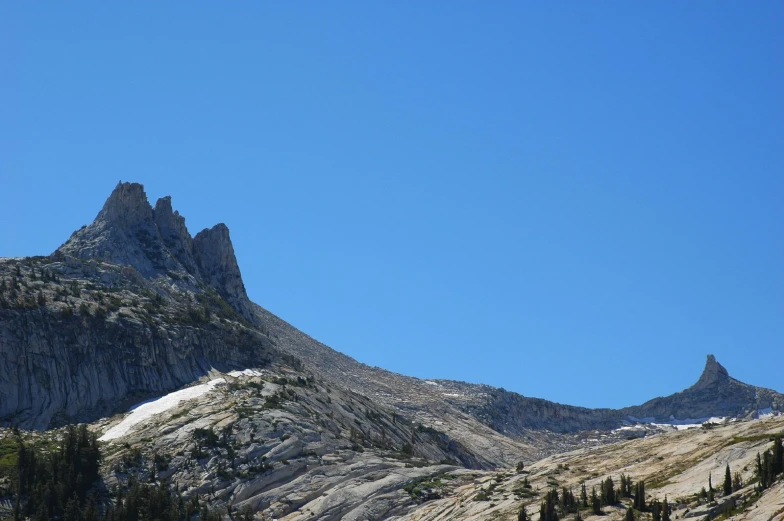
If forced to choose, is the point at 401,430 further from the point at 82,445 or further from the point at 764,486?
the point at 764,486

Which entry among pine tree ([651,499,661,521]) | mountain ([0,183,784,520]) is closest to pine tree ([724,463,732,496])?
mountain ([0,183,784,520])

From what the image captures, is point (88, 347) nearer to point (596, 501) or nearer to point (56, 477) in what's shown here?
point (56, 477)

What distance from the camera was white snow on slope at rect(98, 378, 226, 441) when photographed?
16225 centimetres

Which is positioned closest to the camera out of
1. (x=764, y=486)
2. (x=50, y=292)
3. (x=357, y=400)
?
(x=764, y=486)

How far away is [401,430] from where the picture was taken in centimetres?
19600

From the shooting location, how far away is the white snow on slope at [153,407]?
6388 inches

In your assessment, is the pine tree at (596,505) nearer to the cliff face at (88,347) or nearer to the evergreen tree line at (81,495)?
the evergreen tree line at (81,495)

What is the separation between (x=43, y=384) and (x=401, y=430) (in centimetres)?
5947

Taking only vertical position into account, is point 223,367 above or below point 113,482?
above

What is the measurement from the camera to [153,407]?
17100 centimetres

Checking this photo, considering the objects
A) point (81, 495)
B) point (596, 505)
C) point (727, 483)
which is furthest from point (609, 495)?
point (81, 495)

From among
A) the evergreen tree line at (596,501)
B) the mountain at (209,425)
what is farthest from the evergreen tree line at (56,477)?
the evergreen tree line at (596,501)

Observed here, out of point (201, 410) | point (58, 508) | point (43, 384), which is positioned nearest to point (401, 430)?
point (201, 410)

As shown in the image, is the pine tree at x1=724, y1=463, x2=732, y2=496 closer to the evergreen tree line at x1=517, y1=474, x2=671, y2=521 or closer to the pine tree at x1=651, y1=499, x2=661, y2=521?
the evergreen tree line at x1=517, y1=474, x2=671, y2=521
